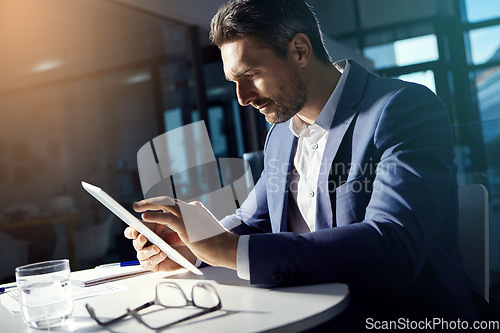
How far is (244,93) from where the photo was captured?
1.52 meters

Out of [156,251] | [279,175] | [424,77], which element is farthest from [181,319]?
[424,77]

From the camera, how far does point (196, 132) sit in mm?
5840

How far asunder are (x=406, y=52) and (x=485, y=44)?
30.6 inches

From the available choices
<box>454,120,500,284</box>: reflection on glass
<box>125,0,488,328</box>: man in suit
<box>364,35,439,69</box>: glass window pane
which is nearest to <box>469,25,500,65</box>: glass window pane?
<box>364,35,439,69</box>: glass window pane

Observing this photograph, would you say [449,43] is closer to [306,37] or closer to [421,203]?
[306,37]

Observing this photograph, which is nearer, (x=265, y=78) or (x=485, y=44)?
(x=265, y=78)

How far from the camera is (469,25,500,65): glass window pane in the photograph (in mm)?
4148

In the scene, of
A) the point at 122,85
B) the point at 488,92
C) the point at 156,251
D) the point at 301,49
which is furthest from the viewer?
the point at 122,85

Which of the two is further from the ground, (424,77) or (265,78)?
(424,77)

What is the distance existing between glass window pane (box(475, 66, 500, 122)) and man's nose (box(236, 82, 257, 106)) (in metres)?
3.49

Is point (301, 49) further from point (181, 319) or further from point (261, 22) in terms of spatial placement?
point (181, 319)

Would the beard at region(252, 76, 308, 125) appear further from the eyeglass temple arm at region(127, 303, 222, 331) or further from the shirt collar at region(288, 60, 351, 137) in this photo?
the eyeglass temple arm at region(127, 303, 222, 331)

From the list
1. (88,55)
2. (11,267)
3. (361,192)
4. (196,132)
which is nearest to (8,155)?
(11,267)

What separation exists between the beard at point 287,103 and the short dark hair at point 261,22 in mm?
128
